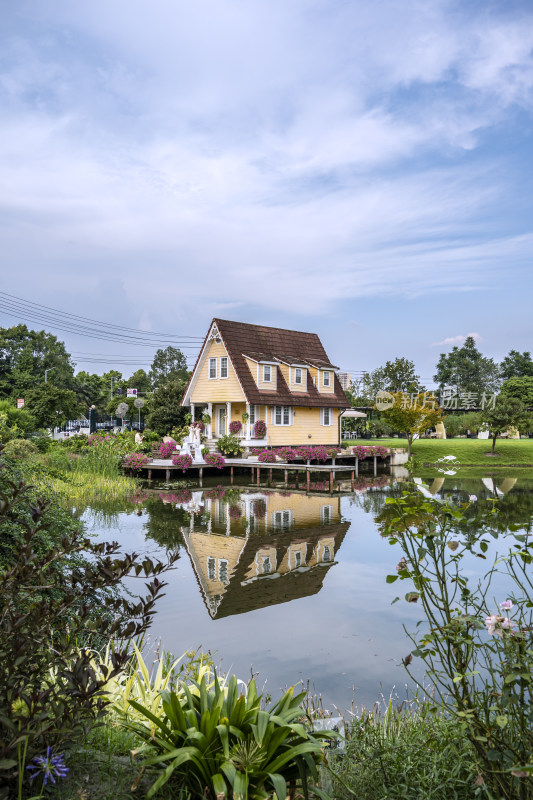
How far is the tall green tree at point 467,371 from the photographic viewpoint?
74.5 meters

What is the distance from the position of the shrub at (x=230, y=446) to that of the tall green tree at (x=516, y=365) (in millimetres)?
56765

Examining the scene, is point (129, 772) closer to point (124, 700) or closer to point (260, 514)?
point (124, 700)

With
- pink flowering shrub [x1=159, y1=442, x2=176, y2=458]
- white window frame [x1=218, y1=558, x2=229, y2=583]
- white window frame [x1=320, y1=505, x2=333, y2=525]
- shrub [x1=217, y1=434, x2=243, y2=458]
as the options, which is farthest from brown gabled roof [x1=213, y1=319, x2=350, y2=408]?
white window frame [x1=218, y1=558, x2=229, y2=583]

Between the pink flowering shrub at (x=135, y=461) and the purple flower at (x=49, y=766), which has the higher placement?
the purple flower at (x=49, y=766)

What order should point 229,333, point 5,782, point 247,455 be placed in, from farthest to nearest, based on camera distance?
point 229,333
point 247,455
point 5,782

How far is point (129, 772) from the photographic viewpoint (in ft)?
9.93

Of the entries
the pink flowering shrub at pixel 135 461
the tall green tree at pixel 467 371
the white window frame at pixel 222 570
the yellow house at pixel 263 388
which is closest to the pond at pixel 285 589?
the white window frame at pixel 222 570

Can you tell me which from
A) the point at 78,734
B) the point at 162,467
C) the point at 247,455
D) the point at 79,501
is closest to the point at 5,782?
the point at 78,734

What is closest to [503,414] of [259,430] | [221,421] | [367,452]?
[367,452]

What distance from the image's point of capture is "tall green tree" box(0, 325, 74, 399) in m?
59.0

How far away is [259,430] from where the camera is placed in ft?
107

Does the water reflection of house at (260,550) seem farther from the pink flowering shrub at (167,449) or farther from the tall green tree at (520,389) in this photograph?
the tall green tree at (520,389)

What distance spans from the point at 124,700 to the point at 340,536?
9533 mm

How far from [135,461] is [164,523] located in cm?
1105
